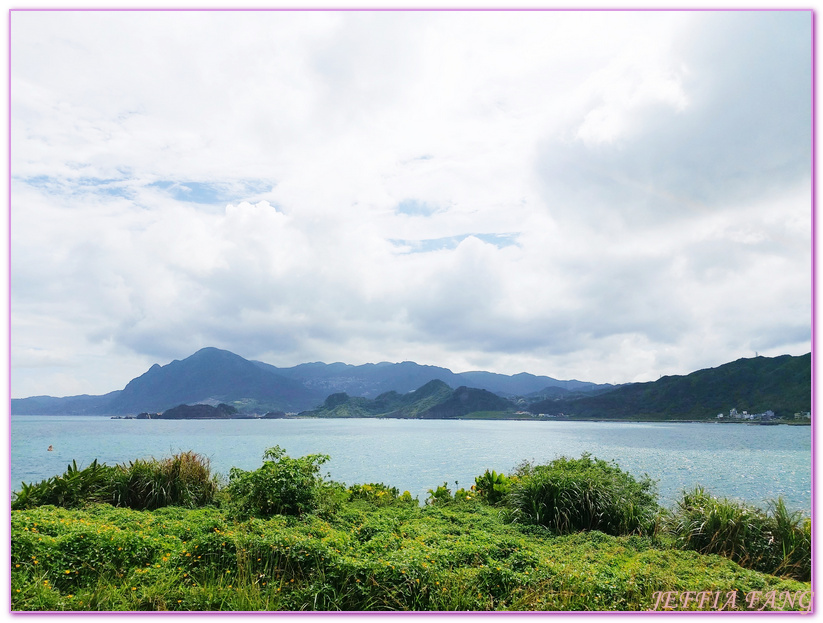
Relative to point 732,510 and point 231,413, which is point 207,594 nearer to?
point 732,510

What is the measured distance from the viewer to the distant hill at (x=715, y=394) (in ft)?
245

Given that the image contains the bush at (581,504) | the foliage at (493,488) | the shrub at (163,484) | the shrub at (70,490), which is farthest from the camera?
the foliage at (493,488)

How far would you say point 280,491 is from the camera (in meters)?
7.32

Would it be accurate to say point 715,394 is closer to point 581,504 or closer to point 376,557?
point 581,504

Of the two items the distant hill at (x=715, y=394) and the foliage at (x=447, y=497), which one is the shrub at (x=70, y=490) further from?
the distant hill at (x=715, y=394)

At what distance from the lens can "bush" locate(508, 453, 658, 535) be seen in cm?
752

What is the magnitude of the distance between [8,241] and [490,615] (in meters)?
6.45

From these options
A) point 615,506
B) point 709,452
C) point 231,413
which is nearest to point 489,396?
point 231,413

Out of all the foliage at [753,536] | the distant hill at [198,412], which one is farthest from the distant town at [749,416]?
the distant hill at [198,412]

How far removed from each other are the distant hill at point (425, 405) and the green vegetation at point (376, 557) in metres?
166

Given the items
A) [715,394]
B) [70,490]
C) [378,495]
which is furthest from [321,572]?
[715,394]

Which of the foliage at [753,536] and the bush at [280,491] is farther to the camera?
the bush at [280,491]

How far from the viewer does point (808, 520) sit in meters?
6.46

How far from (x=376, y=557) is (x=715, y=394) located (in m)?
113
